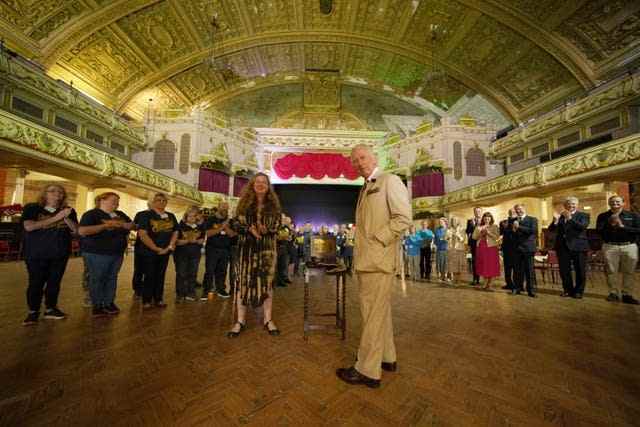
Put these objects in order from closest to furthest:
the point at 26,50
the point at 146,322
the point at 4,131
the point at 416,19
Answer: the point at 146,322, the point at 4,131, the point at 26,50, the point at 416,19

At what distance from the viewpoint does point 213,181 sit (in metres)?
15.5

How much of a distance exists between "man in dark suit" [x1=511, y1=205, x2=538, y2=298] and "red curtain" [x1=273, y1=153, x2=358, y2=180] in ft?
43.6

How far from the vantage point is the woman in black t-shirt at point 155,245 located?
10.9ft

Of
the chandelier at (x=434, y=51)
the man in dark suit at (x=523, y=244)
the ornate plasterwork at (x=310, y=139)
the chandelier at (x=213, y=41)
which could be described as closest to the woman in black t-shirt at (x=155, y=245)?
the man in dark suit at (x=523, y=244)

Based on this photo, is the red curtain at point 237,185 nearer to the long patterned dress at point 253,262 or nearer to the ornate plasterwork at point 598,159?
the long patterned dress at point 253,262

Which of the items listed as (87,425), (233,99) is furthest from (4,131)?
(233,99)

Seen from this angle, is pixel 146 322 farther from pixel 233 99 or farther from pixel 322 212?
pixel 233 99

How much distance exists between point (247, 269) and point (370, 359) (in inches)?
55.2

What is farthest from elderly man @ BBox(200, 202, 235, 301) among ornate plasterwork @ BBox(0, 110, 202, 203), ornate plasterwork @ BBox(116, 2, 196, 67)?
ornate plasterwork @ BBox(116, 2, 196, 67)

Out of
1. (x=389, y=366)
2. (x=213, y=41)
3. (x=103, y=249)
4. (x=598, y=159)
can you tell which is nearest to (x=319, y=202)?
(x=213, y=41)

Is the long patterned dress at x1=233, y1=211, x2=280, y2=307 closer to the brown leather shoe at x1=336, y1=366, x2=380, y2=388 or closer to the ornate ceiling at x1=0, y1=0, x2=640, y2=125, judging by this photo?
the brown leather shoe at x1=336, y1=366, x2=380, y2=388

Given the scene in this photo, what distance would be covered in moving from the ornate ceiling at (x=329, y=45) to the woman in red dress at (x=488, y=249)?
13011 mm

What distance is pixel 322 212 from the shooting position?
19047 mm

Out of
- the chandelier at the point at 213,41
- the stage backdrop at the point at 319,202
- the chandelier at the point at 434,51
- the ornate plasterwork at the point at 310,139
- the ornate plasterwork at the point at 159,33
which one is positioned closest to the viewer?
the ornate plasterwork at the point at 159,33
